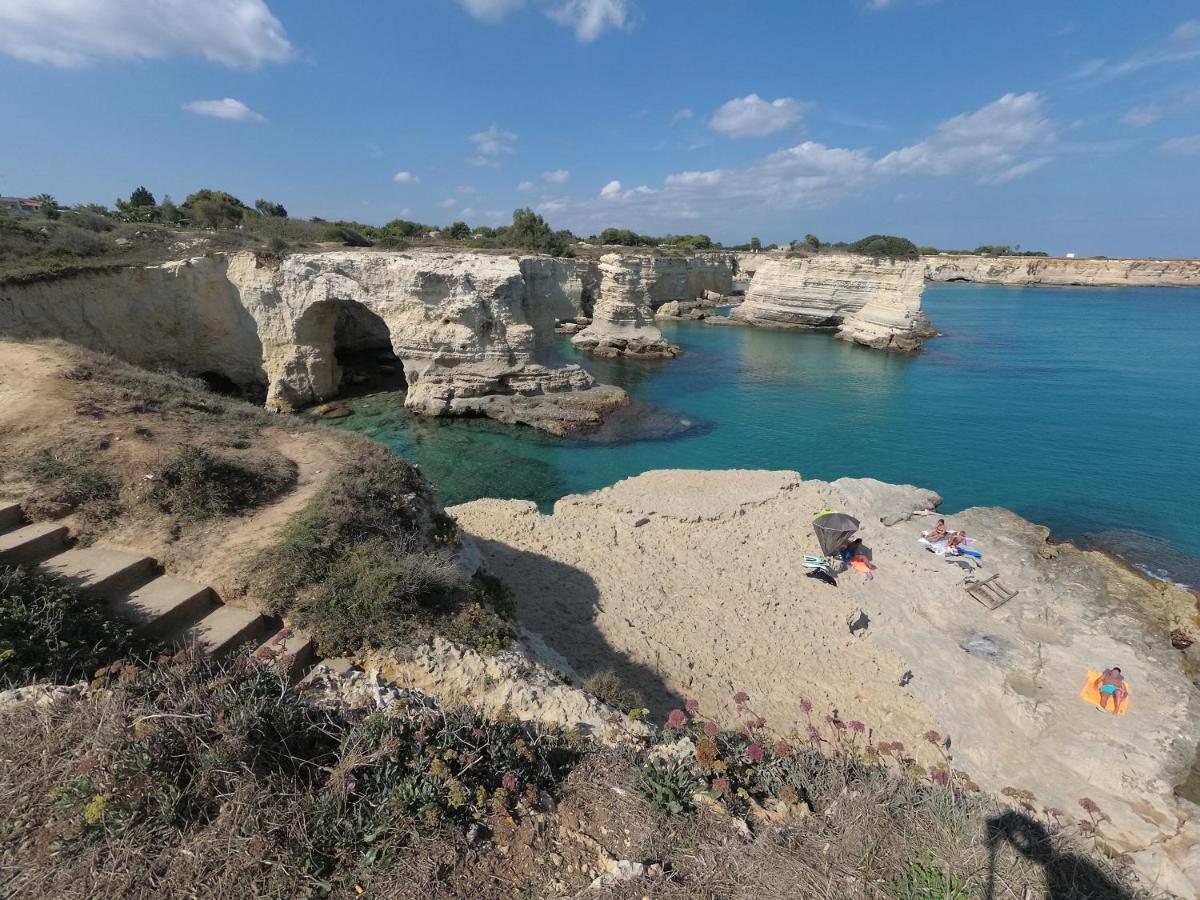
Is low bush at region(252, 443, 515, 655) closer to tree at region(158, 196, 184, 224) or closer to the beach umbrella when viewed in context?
the beach umbrella

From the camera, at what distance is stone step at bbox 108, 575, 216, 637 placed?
519 centimetres

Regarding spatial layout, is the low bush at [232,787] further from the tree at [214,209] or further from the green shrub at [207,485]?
the tree at [214,209]

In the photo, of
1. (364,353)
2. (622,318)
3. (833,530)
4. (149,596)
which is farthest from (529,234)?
(149,596)

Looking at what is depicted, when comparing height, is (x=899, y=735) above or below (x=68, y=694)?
below

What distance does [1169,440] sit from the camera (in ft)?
69.7

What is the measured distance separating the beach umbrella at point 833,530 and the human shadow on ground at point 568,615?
18.7ft

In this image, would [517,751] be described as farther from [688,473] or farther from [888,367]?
[888,367]

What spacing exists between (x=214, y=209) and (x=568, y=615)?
3730 centimetres

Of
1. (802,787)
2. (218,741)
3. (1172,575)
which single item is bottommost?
(1172,575)

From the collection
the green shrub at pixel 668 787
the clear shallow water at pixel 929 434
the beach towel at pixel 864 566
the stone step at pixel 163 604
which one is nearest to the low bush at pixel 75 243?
the clear shallow water at pixel 929 434

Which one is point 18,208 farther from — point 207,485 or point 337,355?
point 207,485

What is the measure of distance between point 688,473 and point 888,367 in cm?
2448

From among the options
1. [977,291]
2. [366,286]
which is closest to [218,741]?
[366,286]

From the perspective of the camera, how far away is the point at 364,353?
30.7 m
